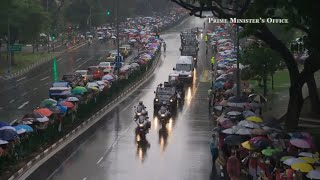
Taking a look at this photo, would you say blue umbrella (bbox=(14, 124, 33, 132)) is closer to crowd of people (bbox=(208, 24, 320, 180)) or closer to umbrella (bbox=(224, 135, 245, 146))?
crowd of people (bbox=(208, 24, 320, 180))

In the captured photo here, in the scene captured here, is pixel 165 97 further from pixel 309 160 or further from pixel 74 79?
pixel 309 160

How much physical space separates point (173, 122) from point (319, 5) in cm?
1826

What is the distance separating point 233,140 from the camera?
82.0 feet

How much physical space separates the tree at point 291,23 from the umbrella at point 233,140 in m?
4.52

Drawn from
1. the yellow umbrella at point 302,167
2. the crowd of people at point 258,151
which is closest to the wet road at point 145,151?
the crowd of people at point 258,151

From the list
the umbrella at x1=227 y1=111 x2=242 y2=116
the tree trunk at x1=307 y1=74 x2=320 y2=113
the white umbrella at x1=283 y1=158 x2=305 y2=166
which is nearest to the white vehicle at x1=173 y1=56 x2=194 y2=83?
the tree trunk at x1=307 y1=74 x2=320 y2=113

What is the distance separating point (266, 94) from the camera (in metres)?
47.5

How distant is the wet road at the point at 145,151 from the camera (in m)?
25.5

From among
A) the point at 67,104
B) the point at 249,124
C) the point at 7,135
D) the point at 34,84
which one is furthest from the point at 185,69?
the point at 7,135

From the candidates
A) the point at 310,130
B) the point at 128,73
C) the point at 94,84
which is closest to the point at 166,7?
the point at 128,73

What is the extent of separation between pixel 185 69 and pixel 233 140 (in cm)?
3593

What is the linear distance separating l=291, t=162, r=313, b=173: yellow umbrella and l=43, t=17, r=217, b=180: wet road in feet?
18.9

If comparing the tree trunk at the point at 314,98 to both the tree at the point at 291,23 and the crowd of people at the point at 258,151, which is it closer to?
the tree at the point at 291,23

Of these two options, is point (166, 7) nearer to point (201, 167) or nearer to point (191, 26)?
point (191, 26)
